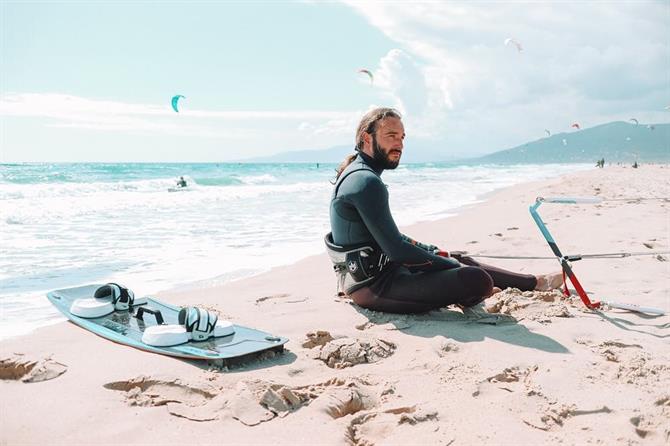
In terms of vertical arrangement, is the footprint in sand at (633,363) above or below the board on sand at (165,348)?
above

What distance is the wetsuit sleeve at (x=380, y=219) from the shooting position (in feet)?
10.6

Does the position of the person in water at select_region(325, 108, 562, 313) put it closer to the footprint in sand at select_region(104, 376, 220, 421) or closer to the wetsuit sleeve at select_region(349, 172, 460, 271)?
the wetsuit sleeve at select_region(349, 172, 460, 271)

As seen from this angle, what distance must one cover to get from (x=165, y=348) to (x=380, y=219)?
145 cm

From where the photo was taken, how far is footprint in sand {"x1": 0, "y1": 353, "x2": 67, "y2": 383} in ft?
8.77

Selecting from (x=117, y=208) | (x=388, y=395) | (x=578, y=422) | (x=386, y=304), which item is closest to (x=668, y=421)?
(x=578, y=422)

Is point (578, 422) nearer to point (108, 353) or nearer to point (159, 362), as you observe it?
point (159, 362)

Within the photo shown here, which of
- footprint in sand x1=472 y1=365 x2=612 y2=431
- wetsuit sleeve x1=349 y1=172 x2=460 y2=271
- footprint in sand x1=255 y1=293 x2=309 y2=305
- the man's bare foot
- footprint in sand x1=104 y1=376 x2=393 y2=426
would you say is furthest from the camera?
footprint in sand x1=255 y1=293 x2=309 y2=305

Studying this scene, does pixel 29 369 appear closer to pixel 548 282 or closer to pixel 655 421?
pixel 655 421

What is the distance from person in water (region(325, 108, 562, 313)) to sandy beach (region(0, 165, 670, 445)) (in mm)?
167

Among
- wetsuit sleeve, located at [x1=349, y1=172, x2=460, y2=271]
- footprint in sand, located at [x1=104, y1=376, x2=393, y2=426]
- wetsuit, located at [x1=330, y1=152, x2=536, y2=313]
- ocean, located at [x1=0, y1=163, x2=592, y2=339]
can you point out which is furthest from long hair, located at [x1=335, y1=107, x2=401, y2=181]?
ocean, located at [x1=0, y1=163, x2=592, y2=339]

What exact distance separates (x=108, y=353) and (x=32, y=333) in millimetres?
899

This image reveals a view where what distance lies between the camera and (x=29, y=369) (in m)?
2.76

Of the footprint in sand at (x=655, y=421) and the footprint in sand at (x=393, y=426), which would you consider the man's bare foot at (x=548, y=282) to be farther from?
the footprint in sand at (x=393, y=426)

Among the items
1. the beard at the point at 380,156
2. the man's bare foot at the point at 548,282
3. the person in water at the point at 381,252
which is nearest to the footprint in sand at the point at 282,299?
the person in water at the point at 381,252
